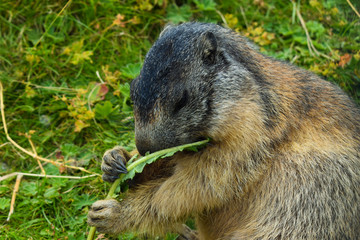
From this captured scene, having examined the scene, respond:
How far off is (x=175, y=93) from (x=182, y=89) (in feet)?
0.24

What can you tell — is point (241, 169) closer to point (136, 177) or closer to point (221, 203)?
point (221, 203)

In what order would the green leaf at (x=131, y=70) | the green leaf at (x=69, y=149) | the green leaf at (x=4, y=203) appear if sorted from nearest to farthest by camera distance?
the green leaf at (x=4, y=203) < the green leaf at (x=69, y=149) < the green leaf at (x=131, y=70)

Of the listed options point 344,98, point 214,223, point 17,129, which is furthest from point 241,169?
point 17,129

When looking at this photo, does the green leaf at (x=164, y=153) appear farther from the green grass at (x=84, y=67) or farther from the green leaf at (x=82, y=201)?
the green leaf at (x=82, y=201)

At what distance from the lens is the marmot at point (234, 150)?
12.9 ft

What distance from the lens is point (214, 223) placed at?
4.39m

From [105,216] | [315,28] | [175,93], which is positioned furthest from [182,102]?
[315,28]

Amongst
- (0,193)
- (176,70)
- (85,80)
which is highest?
(176,70)

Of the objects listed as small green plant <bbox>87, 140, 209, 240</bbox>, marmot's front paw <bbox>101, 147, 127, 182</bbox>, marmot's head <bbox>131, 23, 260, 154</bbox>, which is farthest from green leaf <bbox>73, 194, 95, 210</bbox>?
marmot's head <bbox>131, 23, 260, 154</bbox>

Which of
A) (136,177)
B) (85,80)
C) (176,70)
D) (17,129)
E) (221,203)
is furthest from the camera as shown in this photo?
(85,80)

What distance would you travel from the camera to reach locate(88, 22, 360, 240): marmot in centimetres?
394

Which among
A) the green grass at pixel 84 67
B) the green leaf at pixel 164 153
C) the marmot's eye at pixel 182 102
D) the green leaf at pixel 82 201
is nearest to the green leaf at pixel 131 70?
the green grass at pixel 84 67

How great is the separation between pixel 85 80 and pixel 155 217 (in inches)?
110

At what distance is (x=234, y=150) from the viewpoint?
13.3ft
